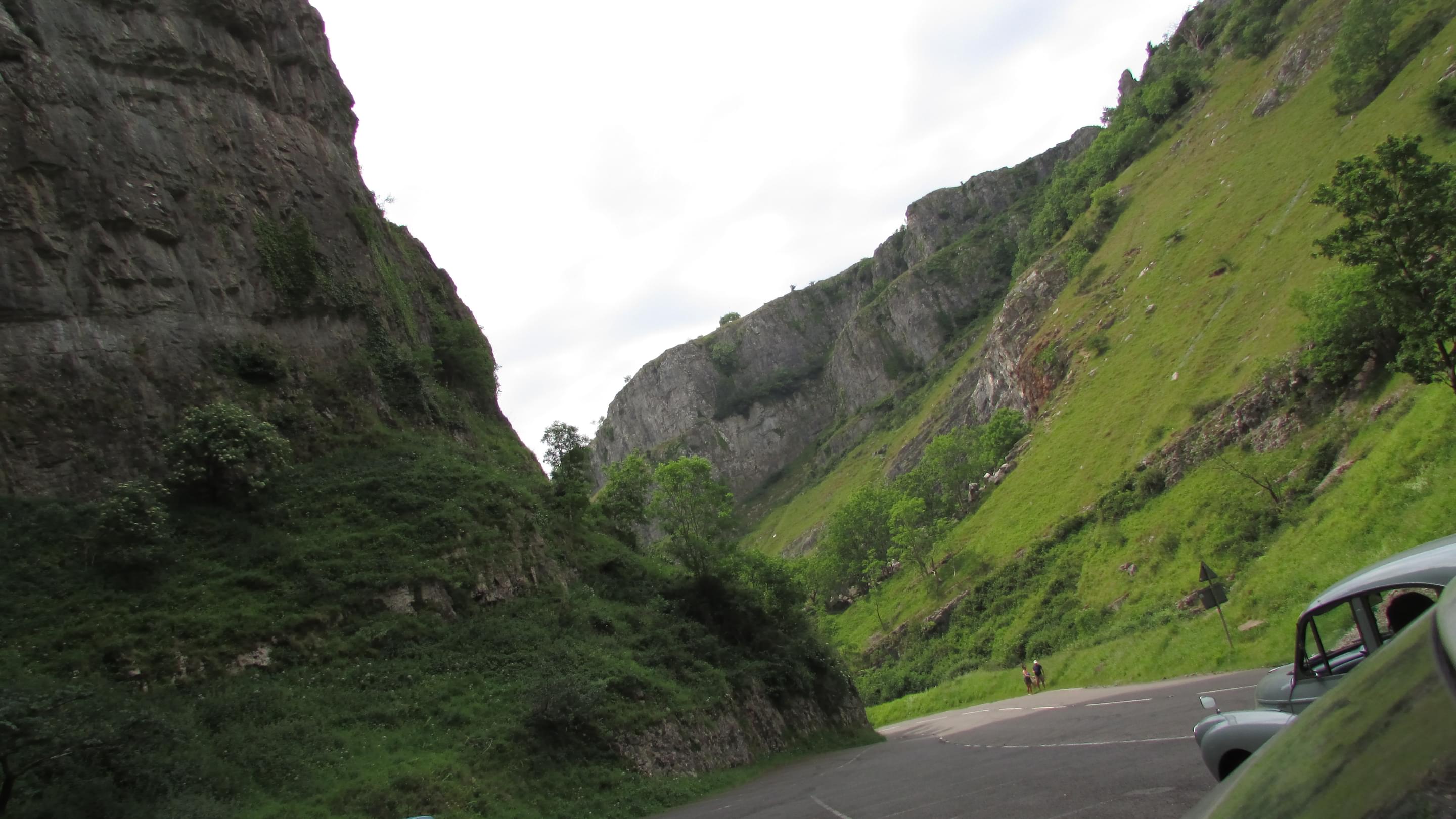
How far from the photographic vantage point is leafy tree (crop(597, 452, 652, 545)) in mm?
42938

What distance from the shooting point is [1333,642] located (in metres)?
8.15

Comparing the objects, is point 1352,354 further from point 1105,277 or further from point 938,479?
point 938,479

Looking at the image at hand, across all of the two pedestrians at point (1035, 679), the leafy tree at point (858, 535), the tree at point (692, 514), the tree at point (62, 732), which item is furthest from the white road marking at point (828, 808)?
the leafy tree at point (858, 535)

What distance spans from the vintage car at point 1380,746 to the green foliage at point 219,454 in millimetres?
28214

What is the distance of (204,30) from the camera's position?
34281 millimetres

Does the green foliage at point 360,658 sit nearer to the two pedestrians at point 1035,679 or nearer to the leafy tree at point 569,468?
the leafy tree at point 569,468

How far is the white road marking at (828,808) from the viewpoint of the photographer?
13126 millimetres

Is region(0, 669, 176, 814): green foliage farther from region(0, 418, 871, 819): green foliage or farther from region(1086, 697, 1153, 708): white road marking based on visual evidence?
region(1086, 697, 1153, 708): white road marking

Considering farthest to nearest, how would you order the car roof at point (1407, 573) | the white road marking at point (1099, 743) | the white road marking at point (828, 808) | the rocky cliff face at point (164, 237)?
the rocky cliff face at point (164, 237) → the white road marking at point (828, 808) → the white road marking at point (1099, 743) → the car roof at point (1407, 573)

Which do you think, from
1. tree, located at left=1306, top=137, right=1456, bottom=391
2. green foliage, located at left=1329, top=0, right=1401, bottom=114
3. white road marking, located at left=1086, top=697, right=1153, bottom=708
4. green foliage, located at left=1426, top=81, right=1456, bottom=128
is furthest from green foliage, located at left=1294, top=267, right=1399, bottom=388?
green foliage, located at left=1329, top=0, right=1401, bottom=114

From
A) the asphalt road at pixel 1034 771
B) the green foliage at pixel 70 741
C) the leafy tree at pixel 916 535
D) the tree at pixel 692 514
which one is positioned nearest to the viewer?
the asphalt road at pixel 1034 771

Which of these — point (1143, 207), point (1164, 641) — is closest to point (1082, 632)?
point (1164, 641)

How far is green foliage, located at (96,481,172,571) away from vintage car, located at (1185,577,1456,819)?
83.3ft

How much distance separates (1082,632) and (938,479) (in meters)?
49.2
